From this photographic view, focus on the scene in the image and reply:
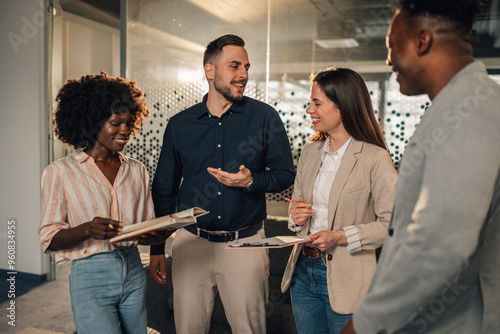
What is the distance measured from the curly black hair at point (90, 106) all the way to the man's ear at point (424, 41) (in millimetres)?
1328

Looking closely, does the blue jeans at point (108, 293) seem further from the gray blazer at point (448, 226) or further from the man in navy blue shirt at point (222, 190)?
the gray blazer at point (448, 226)

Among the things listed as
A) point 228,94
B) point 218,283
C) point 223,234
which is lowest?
point 218,283

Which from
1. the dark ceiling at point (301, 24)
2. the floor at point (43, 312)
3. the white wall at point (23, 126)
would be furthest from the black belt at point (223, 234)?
the white wall at point (23, 126)

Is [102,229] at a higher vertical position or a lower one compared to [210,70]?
lower

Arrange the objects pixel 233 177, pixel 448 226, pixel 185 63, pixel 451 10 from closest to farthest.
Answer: pixel 448 226, pixel 451 10, pixel 233 177, pixel 185 63

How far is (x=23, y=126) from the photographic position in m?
4.41

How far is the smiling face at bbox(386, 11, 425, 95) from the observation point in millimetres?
907

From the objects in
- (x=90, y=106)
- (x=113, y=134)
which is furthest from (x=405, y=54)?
(x=90, y=106)

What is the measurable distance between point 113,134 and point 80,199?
309mm

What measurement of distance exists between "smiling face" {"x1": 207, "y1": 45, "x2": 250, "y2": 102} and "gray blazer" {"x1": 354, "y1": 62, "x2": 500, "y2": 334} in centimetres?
139

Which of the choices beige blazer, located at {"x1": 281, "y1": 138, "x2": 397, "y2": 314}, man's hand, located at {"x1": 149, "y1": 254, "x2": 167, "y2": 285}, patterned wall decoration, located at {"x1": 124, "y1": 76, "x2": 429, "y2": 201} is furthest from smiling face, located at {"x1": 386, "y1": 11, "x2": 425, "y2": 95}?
patterned wall decoration, located at {"x1": 124, "y1": 76, "x2": 429, "y2": 201}

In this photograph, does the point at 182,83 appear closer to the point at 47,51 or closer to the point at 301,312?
the point at 47,51

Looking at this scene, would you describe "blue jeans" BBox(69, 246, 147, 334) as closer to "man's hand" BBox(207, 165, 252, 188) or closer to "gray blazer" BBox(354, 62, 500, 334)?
"man's hand" BBox(207, 165, 252, 188)

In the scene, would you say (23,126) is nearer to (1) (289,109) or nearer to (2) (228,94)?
(1) (289,109)
